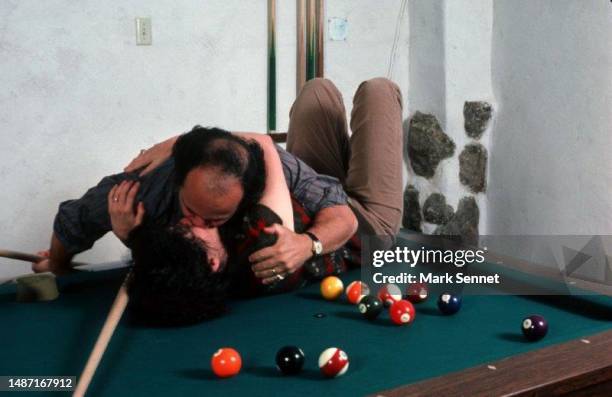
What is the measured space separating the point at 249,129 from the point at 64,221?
181 centimetres

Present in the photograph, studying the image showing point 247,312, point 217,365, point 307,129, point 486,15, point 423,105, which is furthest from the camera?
point 423,105

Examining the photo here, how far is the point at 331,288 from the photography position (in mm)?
1780

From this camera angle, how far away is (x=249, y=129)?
362cm

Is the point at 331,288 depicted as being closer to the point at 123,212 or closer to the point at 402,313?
the point at 402,313

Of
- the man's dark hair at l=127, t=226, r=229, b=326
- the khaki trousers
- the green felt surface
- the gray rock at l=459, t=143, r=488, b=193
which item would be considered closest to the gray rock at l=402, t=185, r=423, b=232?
the gray rock at l=459, t=143, r=488, b=193

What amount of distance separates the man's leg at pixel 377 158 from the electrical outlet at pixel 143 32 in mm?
1187

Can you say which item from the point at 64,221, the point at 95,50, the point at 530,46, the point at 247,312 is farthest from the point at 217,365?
the point at 530,46

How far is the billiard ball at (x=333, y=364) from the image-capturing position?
124cm

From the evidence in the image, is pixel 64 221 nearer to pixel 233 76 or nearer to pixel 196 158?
pixel 196 158

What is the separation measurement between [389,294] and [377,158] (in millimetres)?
893

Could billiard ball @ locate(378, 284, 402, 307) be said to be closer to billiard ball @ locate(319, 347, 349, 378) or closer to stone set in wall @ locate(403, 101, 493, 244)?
billiard ball @ locate(319, 347, 349, 378)

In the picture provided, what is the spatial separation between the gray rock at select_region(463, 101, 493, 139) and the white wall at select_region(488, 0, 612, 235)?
2.4 inches

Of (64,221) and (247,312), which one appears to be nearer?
(247,312)

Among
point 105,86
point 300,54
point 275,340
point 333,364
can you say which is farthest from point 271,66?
point 333,364
